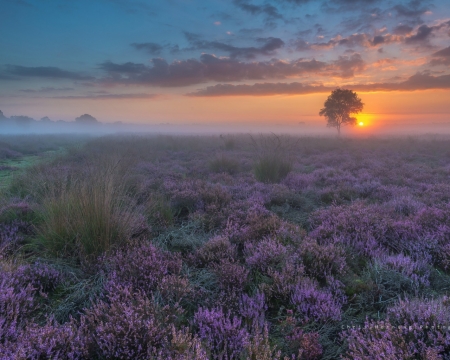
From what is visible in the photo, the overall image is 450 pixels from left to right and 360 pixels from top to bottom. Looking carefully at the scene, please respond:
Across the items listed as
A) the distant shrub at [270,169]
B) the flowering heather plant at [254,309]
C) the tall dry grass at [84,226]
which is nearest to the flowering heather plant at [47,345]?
the flowering heather plant at [254,309]

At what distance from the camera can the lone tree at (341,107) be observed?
163ft

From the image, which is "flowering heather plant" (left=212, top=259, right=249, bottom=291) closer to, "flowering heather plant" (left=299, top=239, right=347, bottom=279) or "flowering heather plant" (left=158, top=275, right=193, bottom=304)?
"flowering heather plant" (left=158, top=275, right=193, bottom=304)

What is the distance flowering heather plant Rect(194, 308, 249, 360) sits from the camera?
224 centimetres

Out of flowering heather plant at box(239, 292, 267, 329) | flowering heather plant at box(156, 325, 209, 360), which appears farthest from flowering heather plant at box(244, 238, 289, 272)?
flowering heather plant at box(156, 325, 209, 360)

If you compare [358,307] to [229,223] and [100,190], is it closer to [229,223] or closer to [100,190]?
[229,223]

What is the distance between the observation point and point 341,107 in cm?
5003

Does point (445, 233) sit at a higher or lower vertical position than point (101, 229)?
lower

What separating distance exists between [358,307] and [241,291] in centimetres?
127

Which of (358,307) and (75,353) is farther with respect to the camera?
(358,307)

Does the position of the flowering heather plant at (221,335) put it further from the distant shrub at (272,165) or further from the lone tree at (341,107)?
the lone tree at (341,107)

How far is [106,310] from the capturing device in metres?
2.63

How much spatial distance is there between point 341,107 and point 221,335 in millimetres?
54011

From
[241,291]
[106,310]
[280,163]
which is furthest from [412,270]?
[280,163]

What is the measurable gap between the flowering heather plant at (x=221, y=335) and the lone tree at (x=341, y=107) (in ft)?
170
